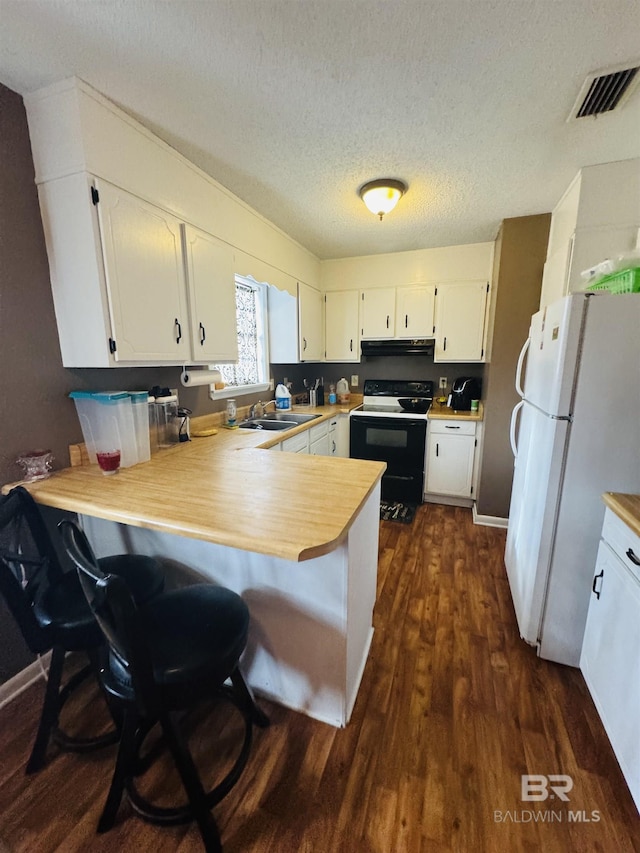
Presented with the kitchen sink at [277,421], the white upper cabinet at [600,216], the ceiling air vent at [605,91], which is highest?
the ceiling air vent at [605,91]

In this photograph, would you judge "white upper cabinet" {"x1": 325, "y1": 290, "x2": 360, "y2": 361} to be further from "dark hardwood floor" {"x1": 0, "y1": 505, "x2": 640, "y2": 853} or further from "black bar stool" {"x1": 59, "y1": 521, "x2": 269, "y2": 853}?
"black bar stool" {"x1": 59, "y1": 521, "x2": 269, "y2": 853}

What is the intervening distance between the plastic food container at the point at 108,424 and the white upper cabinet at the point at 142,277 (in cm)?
23

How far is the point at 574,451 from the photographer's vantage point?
1.43m

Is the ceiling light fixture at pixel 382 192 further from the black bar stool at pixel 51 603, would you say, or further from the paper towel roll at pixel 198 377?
the black bar stool at pixel 51 603

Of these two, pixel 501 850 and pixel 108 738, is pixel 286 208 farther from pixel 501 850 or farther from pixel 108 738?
pixel 501 850

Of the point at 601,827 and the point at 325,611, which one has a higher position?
the point at 325,611

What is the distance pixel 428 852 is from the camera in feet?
3.23

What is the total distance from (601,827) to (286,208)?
10.8ft

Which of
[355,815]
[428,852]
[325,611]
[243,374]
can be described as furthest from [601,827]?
[243,374]

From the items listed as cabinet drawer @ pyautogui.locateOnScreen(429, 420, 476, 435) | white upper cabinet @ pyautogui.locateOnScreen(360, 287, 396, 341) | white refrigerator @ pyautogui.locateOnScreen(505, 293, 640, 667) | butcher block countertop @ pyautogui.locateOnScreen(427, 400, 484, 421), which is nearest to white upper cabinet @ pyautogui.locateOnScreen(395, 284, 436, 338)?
white upper cabinet @ pyautogui.locateOnScreen(360, 287, 396, 341)

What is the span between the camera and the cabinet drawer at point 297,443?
7.95 ft

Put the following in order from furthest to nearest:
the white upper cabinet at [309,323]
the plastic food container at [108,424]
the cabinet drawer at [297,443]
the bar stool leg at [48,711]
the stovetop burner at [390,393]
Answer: the stovetop burner at [390,393]
the white upper cabinet at [309,323]
the cabinet drawer at [297,443]
the plastic food container at [108,424]
the bar stool leg at [48,711]

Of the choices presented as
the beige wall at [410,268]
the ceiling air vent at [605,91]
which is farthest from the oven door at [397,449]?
the ceiling air vent at [605,91]

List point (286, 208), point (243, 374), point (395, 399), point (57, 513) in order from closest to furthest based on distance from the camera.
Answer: point (57, 513), point (286, 208), point (243, 374), point (395, 399)
